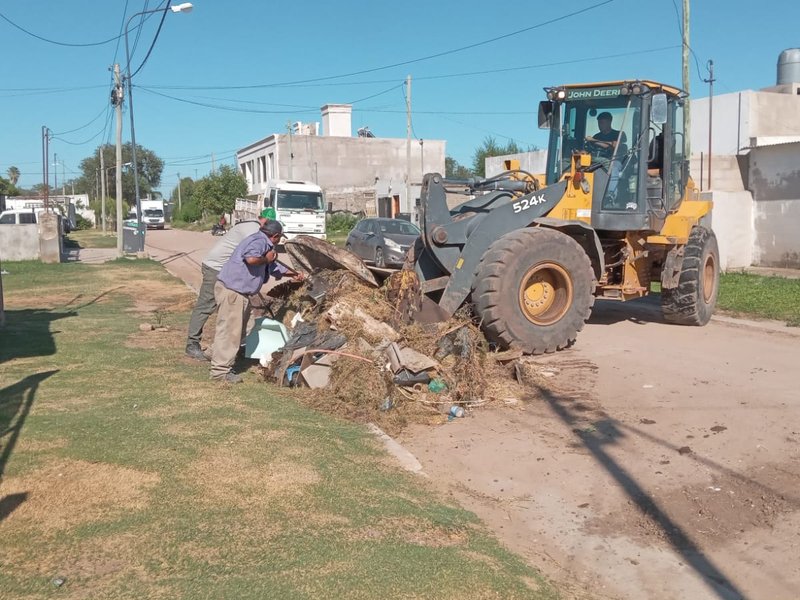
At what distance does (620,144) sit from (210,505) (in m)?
7.71

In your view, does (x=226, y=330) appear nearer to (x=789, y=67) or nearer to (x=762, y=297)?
(x=762, y=297)

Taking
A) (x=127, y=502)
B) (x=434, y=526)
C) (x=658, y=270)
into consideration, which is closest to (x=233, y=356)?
(x=127, y=502)

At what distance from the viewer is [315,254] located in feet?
31.0

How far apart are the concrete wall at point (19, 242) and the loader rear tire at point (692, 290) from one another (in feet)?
74.3

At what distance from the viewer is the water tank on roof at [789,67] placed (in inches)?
1164

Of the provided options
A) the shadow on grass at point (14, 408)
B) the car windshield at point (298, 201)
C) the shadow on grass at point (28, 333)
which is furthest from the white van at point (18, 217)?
the shadow on grass at point (14, 408)

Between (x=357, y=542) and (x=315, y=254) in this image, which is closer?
(x=357, y=542)

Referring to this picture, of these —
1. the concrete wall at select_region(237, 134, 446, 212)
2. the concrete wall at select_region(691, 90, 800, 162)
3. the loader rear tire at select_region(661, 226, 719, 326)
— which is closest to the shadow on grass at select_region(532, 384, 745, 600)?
the loader rear tire at select_region(661, 226, 719, 326)

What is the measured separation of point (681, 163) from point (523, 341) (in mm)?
4600

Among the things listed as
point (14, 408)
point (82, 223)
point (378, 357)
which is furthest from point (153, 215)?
point (14, 408)

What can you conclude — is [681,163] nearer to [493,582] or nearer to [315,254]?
[315,254]

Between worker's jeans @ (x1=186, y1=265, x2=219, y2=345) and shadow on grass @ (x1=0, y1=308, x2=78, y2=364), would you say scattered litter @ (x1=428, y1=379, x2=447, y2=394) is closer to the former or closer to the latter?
worker's jeans @ (x1=186, y1=265, x2=219, y2=345)

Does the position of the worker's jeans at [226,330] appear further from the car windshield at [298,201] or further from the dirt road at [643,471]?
the car windshield at [298,201]

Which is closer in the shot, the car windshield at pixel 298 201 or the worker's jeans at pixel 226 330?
the worker's jeans at pixel 226 330
